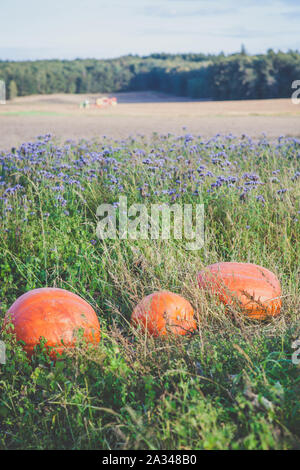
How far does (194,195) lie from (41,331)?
114 inches

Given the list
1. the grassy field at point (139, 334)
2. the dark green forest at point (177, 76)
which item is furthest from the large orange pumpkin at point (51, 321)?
the dark green forest at point (177, 76)

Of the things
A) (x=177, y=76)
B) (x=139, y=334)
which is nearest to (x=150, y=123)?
(x=139, y=334)

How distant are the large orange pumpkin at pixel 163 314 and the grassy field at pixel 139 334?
0.12 m

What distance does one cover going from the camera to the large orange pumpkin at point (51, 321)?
3498 mm

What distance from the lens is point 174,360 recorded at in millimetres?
3180

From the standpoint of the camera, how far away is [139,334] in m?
3.66

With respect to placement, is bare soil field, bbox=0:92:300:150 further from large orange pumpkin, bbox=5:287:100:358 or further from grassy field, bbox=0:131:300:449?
large orange pumpkin, bbox=5:287:100:358

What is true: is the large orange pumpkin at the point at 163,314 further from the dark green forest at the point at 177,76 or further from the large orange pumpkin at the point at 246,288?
the dark green forest at the point at 177,76

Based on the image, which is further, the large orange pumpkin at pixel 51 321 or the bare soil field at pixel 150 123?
the bare soil field at pixel 150 123

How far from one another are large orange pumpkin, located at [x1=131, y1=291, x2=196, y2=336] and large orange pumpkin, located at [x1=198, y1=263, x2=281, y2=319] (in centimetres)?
27

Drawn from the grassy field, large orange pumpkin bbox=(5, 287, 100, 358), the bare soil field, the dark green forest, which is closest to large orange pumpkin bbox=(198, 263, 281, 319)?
the grassy field

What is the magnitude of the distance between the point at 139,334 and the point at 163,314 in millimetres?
260
